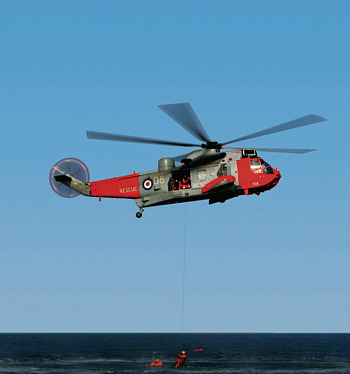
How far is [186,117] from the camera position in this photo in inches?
1400

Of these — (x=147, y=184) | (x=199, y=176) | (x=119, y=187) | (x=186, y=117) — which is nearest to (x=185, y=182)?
(x=199, y=176)

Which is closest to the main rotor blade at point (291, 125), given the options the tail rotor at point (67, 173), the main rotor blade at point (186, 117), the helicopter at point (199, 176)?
the helicopter at point (199, 176)

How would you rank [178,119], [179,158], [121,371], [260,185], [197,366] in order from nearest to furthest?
[178,119]
[260,185]
[179,158]
[121,371]
[197,366]

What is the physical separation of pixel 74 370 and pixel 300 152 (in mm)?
67446

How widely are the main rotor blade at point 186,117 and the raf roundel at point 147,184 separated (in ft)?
15.3

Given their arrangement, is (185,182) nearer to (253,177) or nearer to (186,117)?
A: (253,177)

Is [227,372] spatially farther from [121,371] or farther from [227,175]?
[227,175]

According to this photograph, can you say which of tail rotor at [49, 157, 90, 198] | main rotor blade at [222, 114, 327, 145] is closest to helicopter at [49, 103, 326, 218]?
main rotor blade at [222, 114, 327, 145]

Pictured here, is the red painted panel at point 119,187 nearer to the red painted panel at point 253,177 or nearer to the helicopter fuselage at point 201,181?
the helicopter fuselage at point 201,181

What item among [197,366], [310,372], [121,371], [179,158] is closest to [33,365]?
[121,371]

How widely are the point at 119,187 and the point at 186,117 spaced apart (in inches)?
338

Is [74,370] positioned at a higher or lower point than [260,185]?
lower

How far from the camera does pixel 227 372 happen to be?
96000mm

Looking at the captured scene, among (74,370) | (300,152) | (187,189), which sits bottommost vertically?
(74,370)
